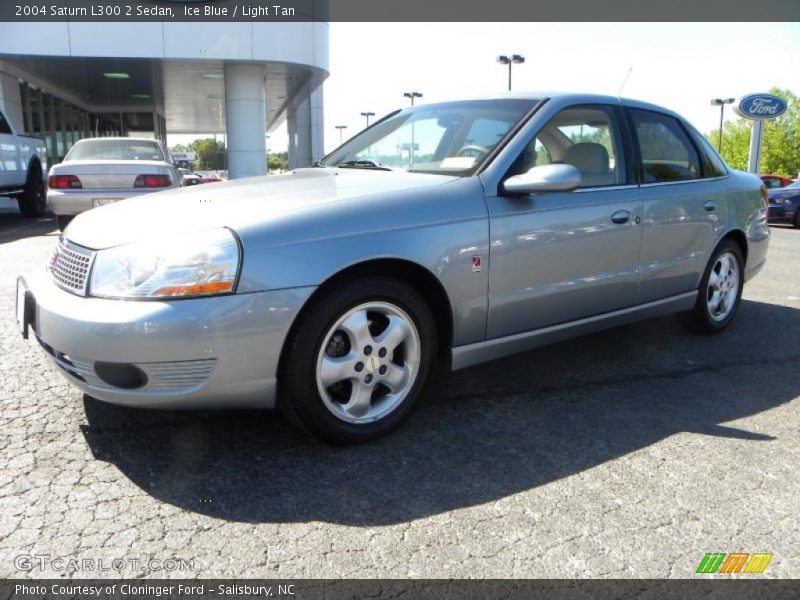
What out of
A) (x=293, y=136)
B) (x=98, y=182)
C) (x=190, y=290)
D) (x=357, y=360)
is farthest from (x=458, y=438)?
(x=293, y=136)

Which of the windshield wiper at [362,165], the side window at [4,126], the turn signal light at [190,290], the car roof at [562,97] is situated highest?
the side window at [4,126]

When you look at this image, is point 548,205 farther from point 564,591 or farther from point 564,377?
point 564,591

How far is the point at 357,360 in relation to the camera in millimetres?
2887

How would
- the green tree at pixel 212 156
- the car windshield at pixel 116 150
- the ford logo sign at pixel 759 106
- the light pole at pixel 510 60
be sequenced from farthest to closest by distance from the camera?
the green tree at pixel 212 156
the light pole at pixel 510 60
the ford logo sign at pixel 759 106
the car windshield at pixel 116 150

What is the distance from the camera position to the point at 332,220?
2785 millimetres

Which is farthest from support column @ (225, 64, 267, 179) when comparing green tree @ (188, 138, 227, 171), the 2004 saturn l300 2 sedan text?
green tree @ (188, 138, 227, 171)

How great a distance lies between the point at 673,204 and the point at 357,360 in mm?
2424

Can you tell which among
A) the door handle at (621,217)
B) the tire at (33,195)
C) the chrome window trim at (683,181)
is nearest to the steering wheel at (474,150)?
the door handle at (621,217)

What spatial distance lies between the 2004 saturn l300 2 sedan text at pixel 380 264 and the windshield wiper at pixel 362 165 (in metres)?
0.02

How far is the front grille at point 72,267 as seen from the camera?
2.74 metres

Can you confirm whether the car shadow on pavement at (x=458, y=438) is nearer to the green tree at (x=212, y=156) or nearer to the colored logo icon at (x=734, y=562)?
the colored logo icon at (x=734, y=562)

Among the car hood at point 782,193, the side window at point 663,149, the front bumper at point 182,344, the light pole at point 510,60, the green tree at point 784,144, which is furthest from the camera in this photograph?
the green tree at point 784,144

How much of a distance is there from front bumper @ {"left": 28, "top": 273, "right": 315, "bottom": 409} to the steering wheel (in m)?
1.32

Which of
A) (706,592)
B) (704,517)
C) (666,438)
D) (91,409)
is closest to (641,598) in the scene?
(706,592)
